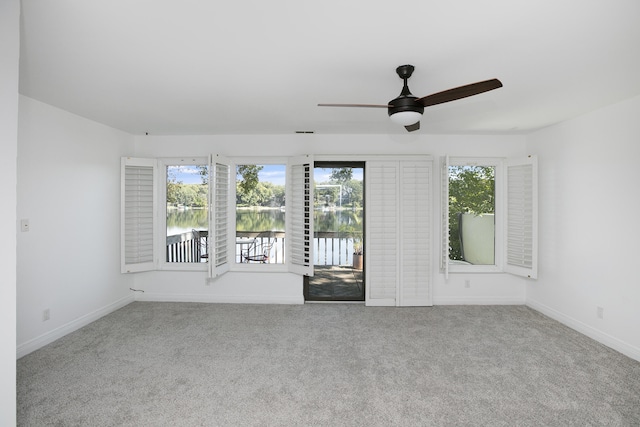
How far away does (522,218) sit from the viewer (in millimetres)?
4445

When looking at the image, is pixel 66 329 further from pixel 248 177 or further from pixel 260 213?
pixel 248 177

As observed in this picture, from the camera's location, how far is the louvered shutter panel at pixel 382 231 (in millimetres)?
4629

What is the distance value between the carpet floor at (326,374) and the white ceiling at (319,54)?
2.55 m

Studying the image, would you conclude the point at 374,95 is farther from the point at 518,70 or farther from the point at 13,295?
the point at 13,295

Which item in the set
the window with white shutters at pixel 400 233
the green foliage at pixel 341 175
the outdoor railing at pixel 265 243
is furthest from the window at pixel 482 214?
the outdoor railing at pixel 265 243

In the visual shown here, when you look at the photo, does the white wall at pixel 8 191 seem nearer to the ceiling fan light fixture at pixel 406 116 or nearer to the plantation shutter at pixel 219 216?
the ceiling fan light fixture at pixel 406 116

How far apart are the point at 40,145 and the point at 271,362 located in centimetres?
328

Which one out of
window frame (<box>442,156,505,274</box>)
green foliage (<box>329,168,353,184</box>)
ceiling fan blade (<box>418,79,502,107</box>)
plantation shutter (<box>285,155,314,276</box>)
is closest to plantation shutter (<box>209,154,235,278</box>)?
plantation shutter (<box>285,155,314,276</box>)

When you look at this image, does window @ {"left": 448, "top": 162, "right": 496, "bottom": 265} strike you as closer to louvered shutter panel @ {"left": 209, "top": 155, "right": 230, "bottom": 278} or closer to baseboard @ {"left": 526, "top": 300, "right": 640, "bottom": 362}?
baseboard @ {"left": 526, "top": 300, "right": 640, "bottom": 362}

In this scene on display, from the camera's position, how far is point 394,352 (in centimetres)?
319

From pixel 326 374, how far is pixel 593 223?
11.1ft

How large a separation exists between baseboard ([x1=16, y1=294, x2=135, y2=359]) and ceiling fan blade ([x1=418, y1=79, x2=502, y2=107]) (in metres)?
4.33

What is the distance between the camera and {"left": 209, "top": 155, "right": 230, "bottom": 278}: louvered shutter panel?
14.3 feet

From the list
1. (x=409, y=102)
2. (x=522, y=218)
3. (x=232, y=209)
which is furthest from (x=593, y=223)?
(x=232, y=209)
